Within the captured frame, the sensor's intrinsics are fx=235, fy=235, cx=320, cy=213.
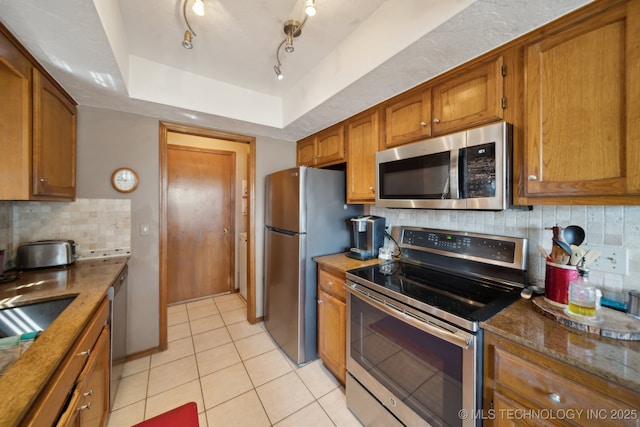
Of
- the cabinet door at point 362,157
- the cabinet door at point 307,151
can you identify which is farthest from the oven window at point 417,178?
the cabinet door at point 307,151

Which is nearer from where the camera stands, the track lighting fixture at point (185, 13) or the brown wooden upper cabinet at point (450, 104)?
the track lighting fixture at point (185, 13)

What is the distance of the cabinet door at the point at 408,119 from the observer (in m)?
1.46

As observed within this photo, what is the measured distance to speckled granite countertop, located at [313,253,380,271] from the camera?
169 centimetres

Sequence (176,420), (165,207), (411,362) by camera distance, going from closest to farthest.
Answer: (176,420)
(411,362)
(165,207)

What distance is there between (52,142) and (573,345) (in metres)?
2.80

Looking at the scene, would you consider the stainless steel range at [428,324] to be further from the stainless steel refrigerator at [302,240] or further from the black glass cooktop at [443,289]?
the stainless steel refrigerator at [302,240]

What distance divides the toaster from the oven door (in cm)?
202

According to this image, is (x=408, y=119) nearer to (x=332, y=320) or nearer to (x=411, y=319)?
(x=411, y=319)

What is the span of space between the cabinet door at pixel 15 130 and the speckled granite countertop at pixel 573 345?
2349 mm

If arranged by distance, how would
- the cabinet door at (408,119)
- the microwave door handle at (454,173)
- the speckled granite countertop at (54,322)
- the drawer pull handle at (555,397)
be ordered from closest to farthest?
the speckled granite countertop at (54,322), the drawer pull handle at (555,397), the microwave door handle at (454,173), the cabinet door at (408,119)

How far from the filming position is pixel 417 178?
4.84 feet

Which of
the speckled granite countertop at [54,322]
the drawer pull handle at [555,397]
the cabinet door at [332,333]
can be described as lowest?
the cabinet door at [332,333]

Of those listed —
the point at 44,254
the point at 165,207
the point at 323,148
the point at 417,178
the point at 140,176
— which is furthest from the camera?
the point at 323,148

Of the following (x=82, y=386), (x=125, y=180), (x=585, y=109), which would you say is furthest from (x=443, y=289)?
(x=125, y=180)
